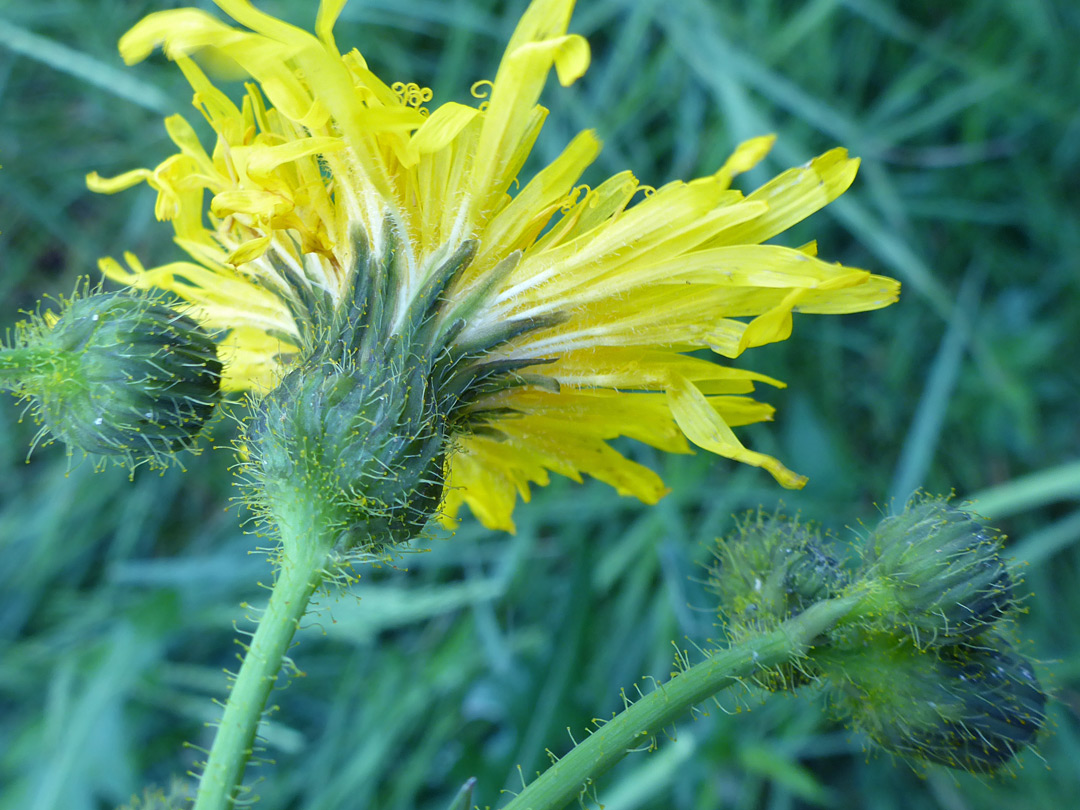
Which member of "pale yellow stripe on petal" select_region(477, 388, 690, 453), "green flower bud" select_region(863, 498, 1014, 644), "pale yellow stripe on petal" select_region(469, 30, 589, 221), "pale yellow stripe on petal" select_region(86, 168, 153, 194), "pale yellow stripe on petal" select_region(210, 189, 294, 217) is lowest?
"green flower bud" select_region(863, 498, 1014, 644)

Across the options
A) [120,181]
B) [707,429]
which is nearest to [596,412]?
[707,429]

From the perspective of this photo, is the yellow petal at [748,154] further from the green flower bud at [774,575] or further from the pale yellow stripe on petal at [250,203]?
the pale yellow stripe on petal at [250,203]

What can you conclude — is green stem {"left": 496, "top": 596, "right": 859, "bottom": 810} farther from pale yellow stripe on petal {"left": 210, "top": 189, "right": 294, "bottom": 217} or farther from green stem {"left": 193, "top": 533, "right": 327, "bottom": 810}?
pale yellow stripe on petal {"left": 210, "top": 189, "right": 294, "bottom": 217}

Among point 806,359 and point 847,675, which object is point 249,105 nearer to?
point 847,675

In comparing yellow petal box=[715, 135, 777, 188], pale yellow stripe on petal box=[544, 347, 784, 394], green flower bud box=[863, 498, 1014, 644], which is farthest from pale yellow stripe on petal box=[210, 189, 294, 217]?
green flower bud box=[863, 498, 1014, 644]

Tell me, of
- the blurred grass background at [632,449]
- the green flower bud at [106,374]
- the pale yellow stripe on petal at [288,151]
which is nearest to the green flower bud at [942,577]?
the pale yellow stripe on petal at [288,151]

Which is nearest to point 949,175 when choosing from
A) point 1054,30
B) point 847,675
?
point 1054,30

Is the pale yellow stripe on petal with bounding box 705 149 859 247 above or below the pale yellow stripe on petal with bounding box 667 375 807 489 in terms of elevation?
above

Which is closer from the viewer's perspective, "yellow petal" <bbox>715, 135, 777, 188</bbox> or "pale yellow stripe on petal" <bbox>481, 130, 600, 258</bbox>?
"yellow petal" <bbox>715, 135, 777, 188</bbox>
